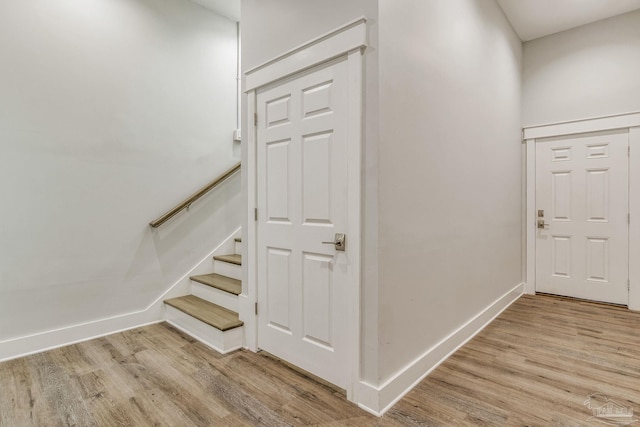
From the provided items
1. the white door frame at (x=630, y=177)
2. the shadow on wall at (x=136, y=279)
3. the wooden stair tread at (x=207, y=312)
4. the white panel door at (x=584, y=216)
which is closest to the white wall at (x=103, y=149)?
the shadow on wall at (x=136, y=279)

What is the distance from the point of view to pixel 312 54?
6.67 feet

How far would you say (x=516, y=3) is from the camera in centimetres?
334

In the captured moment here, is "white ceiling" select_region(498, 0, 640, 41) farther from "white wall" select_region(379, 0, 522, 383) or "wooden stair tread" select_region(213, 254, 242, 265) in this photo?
"wooden stair tread" select_region(213, 254, 242, 265)

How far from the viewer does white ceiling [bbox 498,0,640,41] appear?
335 centimetres

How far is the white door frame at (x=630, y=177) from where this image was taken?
139 inches

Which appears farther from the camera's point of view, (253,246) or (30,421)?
(253,246)

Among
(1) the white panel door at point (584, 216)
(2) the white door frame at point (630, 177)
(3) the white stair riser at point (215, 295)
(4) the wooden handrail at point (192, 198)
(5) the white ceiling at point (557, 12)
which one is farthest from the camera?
(1) the white panel door at point (584, 216)

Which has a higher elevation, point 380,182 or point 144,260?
point 380,182

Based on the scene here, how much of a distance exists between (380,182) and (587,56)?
3.79 m

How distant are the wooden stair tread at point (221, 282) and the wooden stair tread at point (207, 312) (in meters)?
0.17

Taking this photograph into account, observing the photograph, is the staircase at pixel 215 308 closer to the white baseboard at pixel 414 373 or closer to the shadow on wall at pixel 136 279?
the shadow on wall at pixel 136 279

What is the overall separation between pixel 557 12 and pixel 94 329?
5451mm

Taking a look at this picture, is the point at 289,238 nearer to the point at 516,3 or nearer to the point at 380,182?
the point at 380,182

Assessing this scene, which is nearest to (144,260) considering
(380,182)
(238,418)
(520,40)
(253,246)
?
(253,246)
